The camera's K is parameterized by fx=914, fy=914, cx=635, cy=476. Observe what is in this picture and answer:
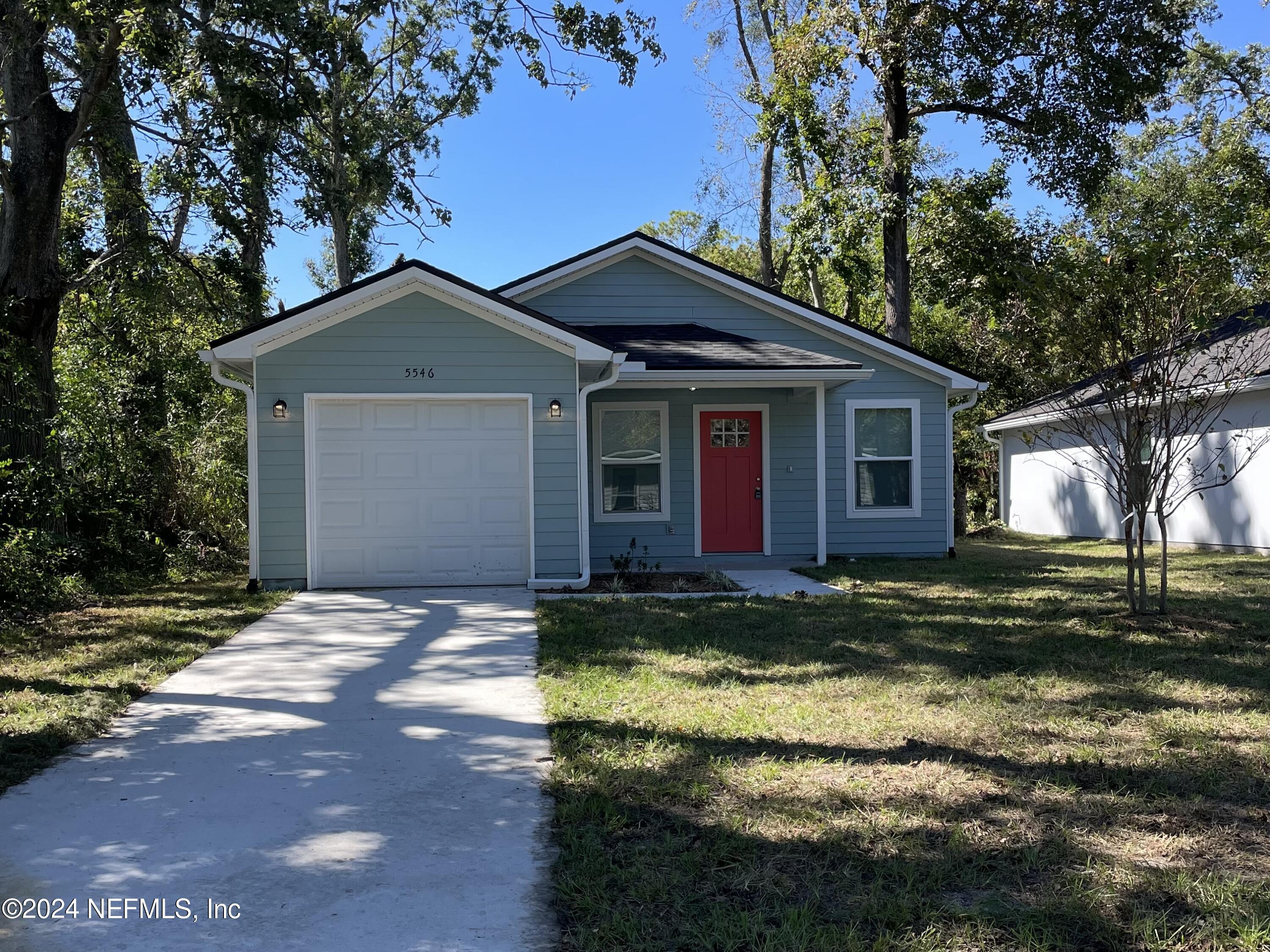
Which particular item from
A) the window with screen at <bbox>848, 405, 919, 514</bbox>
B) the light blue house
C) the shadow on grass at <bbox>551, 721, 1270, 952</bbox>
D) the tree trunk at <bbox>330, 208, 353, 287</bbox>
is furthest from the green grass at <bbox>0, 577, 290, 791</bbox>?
the tree trunk at <bbox>330, 208, 353, 287</bbox>

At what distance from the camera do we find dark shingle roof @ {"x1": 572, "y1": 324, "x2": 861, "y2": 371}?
11.6 m

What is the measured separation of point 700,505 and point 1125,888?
979 cm

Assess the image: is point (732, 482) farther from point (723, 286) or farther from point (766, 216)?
point (766, 216)

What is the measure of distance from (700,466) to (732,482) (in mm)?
506

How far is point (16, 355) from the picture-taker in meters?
9.55

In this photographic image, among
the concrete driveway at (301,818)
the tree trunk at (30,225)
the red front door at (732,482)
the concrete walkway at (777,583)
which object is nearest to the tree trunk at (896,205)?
the red front door at (732,482)

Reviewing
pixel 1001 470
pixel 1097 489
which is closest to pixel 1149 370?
pixel 1097 489

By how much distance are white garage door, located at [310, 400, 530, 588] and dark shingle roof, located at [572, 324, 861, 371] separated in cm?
176

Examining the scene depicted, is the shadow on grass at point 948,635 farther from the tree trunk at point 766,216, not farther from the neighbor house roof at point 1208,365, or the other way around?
the tree trunk at point 766,216

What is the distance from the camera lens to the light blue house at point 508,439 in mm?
9938

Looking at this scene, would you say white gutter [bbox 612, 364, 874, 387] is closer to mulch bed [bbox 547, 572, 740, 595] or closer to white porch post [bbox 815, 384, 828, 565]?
white porch post [bbox 815, 384, 828, 565]

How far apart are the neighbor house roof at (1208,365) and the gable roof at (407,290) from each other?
5083mm

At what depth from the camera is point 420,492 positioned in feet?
33.4

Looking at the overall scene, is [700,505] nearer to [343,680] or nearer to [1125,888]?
[343,680]
